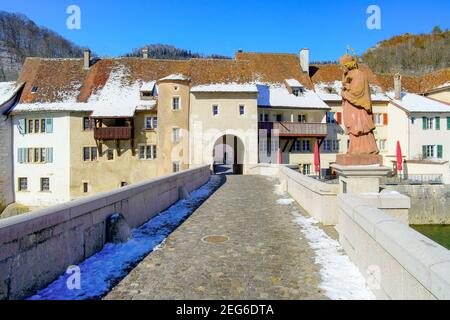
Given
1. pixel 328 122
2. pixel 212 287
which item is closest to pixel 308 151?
pixel 328 122

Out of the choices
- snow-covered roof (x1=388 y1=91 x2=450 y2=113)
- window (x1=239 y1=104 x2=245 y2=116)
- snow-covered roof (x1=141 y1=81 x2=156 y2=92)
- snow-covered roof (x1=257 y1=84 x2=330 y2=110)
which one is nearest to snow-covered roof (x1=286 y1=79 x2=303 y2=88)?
snow-covered roof (x1=257 y1=84 x2=330 y2=110)

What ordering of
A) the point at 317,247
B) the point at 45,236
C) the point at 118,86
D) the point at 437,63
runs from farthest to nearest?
the point at 437,63
the point at 118,86
the point at 317,247
the point at 45,236

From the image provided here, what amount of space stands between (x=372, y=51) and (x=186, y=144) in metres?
90.0

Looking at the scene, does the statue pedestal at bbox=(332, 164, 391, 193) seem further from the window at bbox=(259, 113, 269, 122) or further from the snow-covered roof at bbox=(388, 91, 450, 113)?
the snow-covered roof at bbox=(388, 91, 450, 113)

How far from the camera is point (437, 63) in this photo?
85.3 meters

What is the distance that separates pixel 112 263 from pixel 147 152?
2951 centimetres

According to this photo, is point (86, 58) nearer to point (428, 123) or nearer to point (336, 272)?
point (428, 123)

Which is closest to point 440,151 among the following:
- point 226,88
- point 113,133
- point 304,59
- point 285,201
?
point 304,59

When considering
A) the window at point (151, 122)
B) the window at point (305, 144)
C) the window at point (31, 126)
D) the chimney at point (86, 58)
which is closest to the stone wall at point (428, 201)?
the window at point (305, 144)

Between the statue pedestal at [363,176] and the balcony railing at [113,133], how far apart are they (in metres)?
28.5

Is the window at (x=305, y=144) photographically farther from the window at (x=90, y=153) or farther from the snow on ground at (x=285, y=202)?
the snow on ground at (x=285, y=202)

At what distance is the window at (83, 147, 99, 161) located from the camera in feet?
112

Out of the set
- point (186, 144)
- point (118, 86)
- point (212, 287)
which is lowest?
point (212, 287)

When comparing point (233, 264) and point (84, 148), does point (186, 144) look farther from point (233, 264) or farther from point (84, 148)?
point (233, 264)
